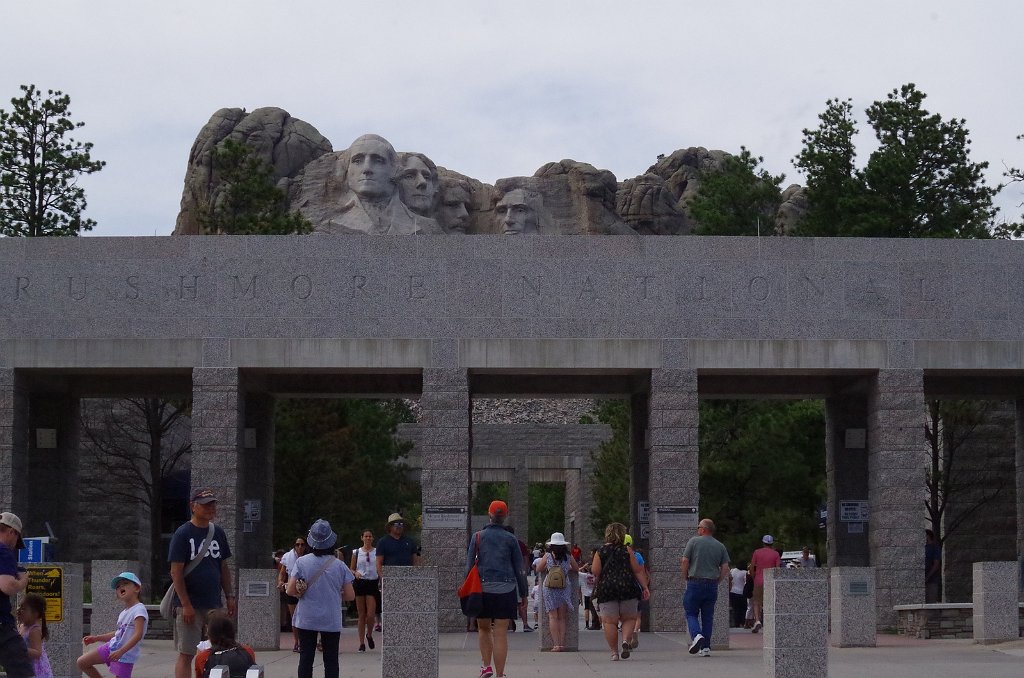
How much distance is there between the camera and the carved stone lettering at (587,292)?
21922 millimetres

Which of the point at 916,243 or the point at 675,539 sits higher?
the point at 916,243

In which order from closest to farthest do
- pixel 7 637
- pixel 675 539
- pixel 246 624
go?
pixel 7 637, pixel 246 624, pixel 675 539

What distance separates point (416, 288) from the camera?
21.8 meters

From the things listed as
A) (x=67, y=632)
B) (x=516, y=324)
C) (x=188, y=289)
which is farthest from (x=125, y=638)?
(x=516, y=324)

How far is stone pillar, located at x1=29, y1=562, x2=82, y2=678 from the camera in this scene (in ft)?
42.0

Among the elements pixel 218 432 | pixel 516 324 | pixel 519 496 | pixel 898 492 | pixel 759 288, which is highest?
pixel 759 288

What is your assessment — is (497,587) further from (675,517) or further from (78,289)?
(78,289)

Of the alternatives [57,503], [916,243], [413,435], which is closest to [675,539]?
[916,243]

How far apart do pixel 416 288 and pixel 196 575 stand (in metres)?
10.7

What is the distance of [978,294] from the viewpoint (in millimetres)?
22172

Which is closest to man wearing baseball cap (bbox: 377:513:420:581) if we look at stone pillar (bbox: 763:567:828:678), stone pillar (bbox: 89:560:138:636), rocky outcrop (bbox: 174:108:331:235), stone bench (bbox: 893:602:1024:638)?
stone pillar (bbox: 89:560:138:636)

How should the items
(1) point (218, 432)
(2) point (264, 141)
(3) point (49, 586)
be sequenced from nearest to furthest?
1. (3) point (49, 586)
2. (1) point (218, 432)
3. (2) point (264, 141)

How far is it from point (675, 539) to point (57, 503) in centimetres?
993

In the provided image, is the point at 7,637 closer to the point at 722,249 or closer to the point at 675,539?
the point at 675,539
